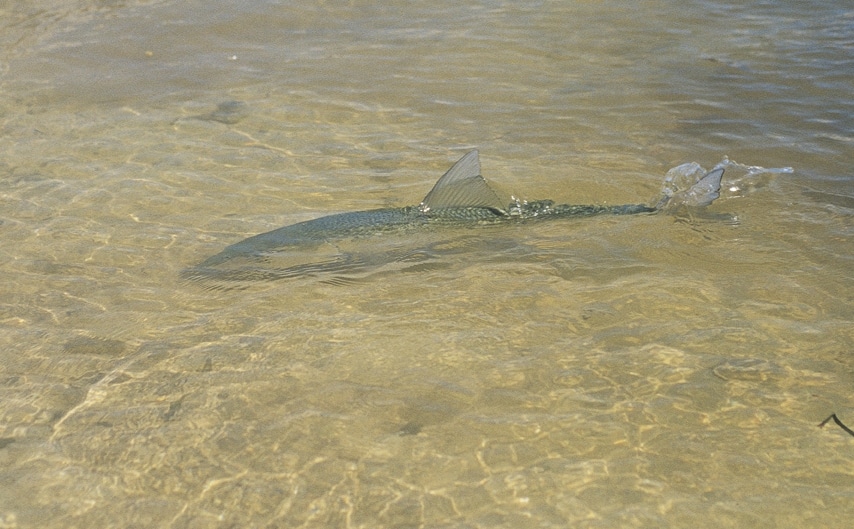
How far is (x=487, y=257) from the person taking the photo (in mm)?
5223

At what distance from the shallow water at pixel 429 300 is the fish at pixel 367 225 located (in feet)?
0.40

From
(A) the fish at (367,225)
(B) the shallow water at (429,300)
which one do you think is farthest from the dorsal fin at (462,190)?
(B) the shallow water at (429,300)

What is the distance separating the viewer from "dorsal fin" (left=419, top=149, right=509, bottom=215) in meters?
5.08

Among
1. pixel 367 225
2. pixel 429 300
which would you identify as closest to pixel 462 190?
pixel 367 225

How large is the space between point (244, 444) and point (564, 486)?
4.51ft

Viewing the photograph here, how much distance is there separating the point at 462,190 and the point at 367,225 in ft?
2.07

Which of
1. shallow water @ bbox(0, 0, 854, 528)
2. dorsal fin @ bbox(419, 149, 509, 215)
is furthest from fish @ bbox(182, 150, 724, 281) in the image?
shallow water @ bbox(0, 0, 854, 528)

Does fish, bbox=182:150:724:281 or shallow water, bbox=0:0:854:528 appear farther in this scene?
fish, bbox=182:150:724:281

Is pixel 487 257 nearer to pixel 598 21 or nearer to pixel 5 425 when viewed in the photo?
pixel 5 425

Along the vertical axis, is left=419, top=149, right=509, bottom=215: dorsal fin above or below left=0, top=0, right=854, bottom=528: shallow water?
above

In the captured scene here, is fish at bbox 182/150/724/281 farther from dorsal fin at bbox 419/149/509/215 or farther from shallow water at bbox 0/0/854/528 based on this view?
shallow water at bbox 0/0/854/528

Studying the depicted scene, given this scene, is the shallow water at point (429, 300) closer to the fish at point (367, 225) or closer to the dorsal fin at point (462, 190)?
the fish at point (367, 225)

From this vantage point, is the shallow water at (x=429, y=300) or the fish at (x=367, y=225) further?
the fish at (x=367, y=225)

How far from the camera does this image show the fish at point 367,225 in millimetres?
5016
